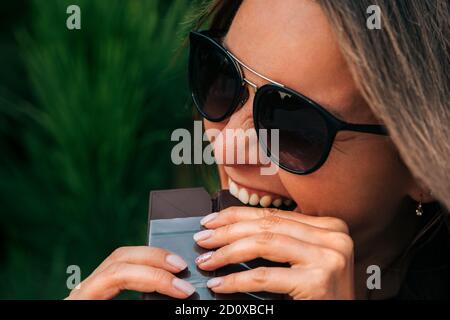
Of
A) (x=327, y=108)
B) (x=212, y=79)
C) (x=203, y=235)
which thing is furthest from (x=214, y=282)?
(x=212, y=79)

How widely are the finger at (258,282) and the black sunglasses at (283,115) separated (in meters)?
0.29

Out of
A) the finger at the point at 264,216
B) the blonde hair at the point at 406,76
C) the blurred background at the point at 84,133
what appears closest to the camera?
the blonde hair at the point at 406,76

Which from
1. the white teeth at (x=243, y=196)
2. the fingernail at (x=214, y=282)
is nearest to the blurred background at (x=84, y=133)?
the white teeth at (x=243, y=196)

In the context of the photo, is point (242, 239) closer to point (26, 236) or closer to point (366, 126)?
point (366, 126)

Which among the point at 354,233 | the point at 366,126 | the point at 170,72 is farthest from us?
the point at 170,72

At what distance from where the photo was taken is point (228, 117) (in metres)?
1.90

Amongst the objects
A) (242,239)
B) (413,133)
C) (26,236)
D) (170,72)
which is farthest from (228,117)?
(26,236)

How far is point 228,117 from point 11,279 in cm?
190

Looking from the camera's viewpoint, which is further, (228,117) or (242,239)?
(228,117)

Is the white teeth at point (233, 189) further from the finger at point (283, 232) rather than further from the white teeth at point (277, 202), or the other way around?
the finger at point (283, 232)

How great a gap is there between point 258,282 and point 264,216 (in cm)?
20

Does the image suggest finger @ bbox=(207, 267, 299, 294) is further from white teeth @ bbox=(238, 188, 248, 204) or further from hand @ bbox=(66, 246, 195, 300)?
white teeth @ bbox=(238, 188, 248, 204)

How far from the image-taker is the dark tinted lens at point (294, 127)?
1.69 metres

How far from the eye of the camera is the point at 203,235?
5.81ft
